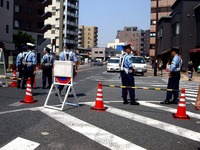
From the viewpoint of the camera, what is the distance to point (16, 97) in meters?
9.55

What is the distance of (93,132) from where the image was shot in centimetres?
546

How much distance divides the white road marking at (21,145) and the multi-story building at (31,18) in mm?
47626

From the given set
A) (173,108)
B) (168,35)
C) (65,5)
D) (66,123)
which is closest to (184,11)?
(168,35)

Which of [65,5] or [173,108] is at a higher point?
[65,5]

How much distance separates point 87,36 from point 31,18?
3287 inches

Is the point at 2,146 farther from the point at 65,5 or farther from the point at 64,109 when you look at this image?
the point at 65,5

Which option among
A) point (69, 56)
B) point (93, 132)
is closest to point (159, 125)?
point (93, 132)

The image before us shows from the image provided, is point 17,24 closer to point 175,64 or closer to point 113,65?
point 113,65

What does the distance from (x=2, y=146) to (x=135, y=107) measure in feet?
15.7

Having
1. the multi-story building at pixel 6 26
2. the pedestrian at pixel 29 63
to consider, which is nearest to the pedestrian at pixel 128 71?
the pedestrian at pixel 29 63

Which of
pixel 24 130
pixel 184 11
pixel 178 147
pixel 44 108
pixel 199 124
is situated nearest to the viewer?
pixel 178 147

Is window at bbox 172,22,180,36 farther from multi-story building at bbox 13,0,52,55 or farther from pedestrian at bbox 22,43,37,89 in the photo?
pedestrian at bbox 22,43,37,89

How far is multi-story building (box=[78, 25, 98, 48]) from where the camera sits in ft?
426

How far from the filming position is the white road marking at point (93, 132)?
4.71m
